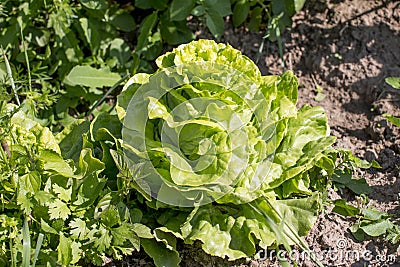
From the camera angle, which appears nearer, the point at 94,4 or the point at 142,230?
the point at 142,230

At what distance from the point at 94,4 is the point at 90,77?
0.38 metres

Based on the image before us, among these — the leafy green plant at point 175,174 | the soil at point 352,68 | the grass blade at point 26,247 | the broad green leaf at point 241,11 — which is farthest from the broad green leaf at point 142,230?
the broad green leaf at point 241,11

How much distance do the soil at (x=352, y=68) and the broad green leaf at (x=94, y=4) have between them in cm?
64

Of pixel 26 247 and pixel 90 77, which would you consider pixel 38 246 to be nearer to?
pixel 26 247

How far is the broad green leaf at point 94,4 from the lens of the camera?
3332mm

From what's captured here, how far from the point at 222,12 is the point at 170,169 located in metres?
1.17

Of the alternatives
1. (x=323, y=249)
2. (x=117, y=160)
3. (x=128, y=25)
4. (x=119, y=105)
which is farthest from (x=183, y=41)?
(x=323, y=249)

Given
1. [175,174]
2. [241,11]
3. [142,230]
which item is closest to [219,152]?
[175,174]

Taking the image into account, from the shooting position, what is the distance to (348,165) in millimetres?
3039

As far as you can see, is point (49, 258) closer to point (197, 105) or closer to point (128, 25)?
point (197, 105)

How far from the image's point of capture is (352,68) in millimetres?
3633

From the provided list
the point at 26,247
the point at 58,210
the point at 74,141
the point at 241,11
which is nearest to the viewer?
the point at 26,247

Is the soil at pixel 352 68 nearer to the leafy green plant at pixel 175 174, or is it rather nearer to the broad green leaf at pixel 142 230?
the leafy green plant at pixel 175 174

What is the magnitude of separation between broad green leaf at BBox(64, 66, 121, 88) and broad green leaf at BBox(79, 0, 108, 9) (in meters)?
0.32
